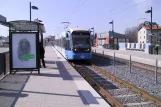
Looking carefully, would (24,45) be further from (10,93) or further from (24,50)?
(10,93)

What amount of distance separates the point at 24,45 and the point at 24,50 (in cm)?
27

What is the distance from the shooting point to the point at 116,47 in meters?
74.2

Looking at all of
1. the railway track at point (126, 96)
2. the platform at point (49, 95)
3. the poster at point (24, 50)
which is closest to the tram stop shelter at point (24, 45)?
the poster at point (24, 50)

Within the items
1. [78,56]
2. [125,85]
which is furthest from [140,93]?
[78,56]

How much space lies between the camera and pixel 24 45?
16.3m

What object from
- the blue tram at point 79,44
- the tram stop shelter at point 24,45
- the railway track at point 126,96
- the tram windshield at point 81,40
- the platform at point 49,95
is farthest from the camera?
the tram windshield at point 81,40

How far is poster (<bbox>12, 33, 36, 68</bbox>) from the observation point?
638 inches

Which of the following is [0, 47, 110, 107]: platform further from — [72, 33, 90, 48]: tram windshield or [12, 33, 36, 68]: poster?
[72, 33, 90, 48]: tram windshield

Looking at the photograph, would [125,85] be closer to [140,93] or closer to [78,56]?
[140,93]

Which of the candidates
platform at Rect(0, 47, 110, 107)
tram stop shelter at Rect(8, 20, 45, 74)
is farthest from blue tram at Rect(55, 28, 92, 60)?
platform at Rect(0, 47, 110, 107)

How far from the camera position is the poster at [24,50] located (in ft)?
53.2

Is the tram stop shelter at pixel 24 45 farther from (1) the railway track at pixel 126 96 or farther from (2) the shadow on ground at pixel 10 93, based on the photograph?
(1) the railway track at pixel 126 96

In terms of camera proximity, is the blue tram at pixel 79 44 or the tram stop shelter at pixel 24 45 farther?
the blue tram at pixel 79 44

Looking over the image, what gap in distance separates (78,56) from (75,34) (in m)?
2.03
